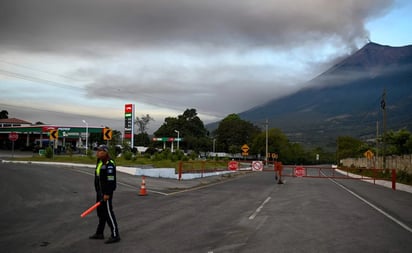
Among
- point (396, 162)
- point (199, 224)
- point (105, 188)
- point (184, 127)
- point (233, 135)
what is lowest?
point (199, 224)

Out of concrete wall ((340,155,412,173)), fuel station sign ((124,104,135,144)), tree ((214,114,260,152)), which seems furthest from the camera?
tree ((214,114,260,152))

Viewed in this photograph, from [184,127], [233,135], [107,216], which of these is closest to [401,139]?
[233,135]

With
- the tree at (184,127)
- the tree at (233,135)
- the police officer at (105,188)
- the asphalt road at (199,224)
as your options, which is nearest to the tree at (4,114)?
the tree at (184,127)

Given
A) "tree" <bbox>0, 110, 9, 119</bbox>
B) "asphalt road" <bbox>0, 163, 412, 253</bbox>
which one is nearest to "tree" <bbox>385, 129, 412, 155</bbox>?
"asphalt road" <bbox>0, 163, 412, 253</bbox>

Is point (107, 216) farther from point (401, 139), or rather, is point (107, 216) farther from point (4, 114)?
point (4, 114)

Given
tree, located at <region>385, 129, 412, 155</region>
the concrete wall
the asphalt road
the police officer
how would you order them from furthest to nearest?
1. tree, located at <region>385, 129, 412, 155</region>
2. the concrete wall
3. the police officer
4. the asphalt road

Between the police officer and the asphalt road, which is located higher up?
the police officer

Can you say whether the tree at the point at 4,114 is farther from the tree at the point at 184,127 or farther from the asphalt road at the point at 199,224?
the asphalt road at the point at 199,224

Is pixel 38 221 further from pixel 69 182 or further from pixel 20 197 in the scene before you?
pixel 69 182

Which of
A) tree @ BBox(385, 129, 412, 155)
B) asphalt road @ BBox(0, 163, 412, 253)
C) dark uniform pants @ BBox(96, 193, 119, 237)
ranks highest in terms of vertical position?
tree @ BBox(385, 129, 412, 155)

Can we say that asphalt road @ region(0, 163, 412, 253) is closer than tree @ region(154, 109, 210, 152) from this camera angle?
Yes

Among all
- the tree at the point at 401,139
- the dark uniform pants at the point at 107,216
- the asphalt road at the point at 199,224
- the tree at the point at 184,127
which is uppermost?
the tree at the point at 184,127

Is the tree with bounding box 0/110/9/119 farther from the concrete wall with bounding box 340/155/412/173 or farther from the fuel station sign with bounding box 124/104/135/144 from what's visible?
the concrete wall with bounding box 340/155/412/173

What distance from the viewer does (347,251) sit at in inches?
316
